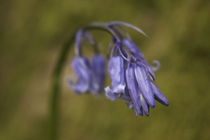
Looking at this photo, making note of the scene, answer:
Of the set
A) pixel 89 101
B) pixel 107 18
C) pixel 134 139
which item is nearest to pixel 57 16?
pixel 107 18

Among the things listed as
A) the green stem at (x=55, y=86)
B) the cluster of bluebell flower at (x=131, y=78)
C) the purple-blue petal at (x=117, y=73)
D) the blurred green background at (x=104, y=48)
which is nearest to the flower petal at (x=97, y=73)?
the green stem at (x=55, y=86)

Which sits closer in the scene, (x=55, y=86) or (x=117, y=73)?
(x=117, y=73)

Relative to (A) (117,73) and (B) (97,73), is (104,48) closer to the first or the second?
(B) (97,73)

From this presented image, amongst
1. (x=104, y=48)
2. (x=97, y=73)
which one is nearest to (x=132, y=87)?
(x=97, y=73)

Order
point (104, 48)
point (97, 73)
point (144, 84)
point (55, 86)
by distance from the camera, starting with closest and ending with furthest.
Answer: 1. point (144, 84)
2. point (97, 73)
3. point (55, 86)
4. point (104, 48)

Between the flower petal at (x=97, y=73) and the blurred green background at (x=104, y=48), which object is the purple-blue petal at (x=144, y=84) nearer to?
the flower petal at (x=97, y=73)

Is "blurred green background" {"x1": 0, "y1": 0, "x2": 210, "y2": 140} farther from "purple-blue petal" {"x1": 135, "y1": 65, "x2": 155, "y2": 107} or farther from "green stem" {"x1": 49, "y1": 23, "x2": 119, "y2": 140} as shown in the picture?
"purple-blue petal" {"x1": 135, "y1": 65, "x2": 155, "y2": 107}
